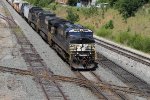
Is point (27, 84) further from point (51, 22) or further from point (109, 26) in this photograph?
point (109, 26)

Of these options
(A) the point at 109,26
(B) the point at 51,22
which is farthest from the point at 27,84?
(A) the point at 109,26

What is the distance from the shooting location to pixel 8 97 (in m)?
20.5

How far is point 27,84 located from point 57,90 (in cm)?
238

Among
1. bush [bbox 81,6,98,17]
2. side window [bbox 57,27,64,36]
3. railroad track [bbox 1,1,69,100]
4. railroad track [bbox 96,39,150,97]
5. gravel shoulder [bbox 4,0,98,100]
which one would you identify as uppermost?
side window [bbox 57,27,64,36]

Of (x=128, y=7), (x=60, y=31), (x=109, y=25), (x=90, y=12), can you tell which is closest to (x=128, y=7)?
(x=128, y=7)

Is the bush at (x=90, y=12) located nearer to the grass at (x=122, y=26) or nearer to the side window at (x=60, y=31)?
the grass at (x=122, y=26)

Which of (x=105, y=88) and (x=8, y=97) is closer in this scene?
(x=8, y=97)

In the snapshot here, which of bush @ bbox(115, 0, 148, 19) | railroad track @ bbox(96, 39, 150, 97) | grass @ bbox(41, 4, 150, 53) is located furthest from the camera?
bush @ bbox(115, 0, 148, 19)

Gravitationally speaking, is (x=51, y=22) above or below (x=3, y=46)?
above

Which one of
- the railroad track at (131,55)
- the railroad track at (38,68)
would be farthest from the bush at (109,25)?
the railroad track at (131,55)

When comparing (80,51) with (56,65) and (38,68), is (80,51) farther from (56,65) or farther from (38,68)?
(38,68)

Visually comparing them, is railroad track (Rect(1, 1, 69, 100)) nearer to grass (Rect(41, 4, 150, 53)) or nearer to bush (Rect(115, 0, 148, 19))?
grass (Rect(41, 4, 150, 53))

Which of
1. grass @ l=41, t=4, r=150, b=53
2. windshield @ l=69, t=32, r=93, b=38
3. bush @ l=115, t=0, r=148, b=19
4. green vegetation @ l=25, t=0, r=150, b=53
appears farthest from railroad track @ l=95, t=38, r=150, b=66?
bush @ l=115, t=0, r=148, b=19

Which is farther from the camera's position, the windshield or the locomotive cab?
the windshield
